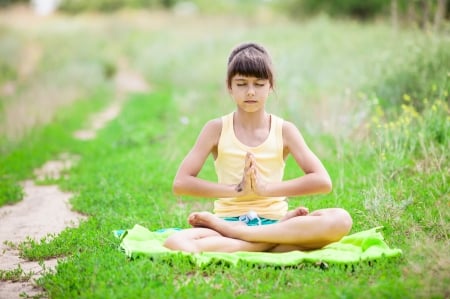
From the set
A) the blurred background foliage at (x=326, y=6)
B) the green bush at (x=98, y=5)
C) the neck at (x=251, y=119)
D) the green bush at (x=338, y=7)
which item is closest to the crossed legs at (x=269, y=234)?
the neck at (x=251, y=119)

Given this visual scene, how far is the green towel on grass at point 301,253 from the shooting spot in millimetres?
3900

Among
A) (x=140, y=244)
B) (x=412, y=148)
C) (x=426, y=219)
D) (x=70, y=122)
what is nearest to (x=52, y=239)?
(x=140, y=244)

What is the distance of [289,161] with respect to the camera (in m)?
7.63

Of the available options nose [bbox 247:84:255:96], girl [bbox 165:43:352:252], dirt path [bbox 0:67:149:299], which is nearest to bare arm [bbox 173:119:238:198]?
girl [bbox 165:43:352:252]

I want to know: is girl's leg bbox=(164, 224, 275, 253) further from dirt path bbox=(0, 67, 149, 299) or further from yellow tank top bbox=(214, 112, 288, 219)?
dirt path bbox=(0, 67, 149, 299)

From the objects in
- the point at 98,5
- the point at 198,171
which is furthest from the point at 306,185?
the point at 98,5

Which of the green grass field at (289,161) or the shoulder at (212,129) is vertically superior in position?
the shoulder at (212,129)

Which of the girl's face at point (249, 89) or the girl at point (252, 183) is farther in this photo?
the girl's face at point (249, 89)

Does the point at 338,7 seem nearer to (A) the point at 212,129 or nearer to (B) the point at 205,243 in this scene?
(A) the point at 212,129

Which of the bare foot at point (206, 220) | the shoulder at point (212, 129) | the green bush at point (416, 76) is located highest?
the shoulder at point (212, 129)

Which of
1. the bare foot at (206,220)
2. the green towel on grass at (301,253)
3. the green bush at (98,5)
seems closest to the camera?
the green towel on grass at (301,253)

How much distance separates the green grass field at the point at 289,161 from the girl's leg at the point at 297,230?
25 centimetres

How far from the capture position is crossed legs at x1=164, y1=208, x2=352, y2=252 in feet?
13.2

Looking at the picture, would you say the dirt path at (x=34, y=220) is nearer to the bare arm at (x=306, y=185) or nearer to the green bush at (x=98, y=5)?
the bare arm at (x=306, y=185)
